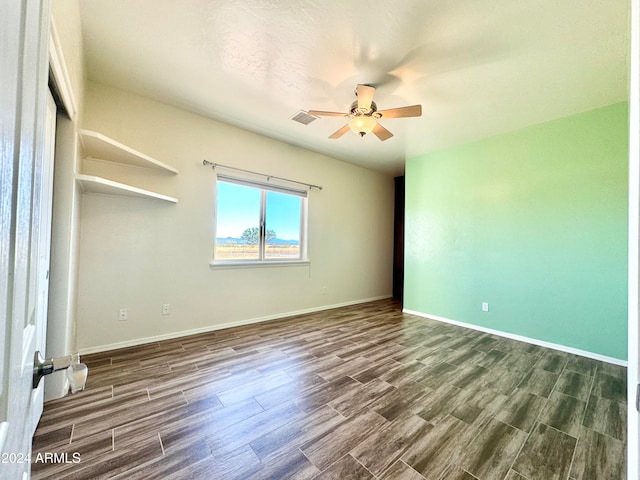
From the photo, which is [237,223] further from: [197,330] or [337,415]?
[337,415]

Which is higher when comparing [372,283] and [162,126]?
[162,126]

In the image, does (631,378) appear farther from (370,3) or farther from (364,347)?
(364,347)

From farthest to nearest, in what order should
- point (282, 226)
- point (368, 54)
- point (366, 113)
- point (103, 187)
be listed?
point (282, 226), point (366, 113), point (103, 187), point (368, 54)

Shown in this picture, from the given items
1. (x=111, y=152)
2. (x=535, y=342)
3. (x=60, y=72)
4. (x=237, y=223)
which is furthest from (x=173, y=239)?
(x=535, y=342)

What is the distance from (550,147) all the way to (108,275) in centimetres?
517

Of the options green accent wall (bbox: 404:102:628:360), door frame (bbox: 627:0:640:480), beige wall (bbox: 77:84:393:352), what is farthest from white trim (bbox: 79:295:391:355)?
door frame (bbox: 627:0:640:480)

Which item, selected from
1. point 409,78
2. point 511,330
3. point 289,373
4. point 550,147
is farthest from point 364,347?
point 550,147

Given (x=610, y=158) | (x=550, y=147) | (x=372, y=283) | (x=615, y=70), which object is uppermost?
(x=615, y=70)

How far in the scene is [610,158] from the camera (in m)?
2.71

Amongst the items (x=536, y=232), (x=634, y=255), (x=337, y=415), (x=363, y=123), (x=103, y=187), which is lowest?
(x=337, y=415)

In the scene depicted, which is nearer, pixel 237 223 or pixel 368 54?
pixel 368 54

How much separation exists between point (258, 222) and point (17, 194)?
137 inches

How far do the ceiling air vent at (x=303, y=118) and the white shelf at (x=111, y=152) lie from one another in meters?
1.54

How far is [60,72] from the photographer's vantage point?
1.49 meters
